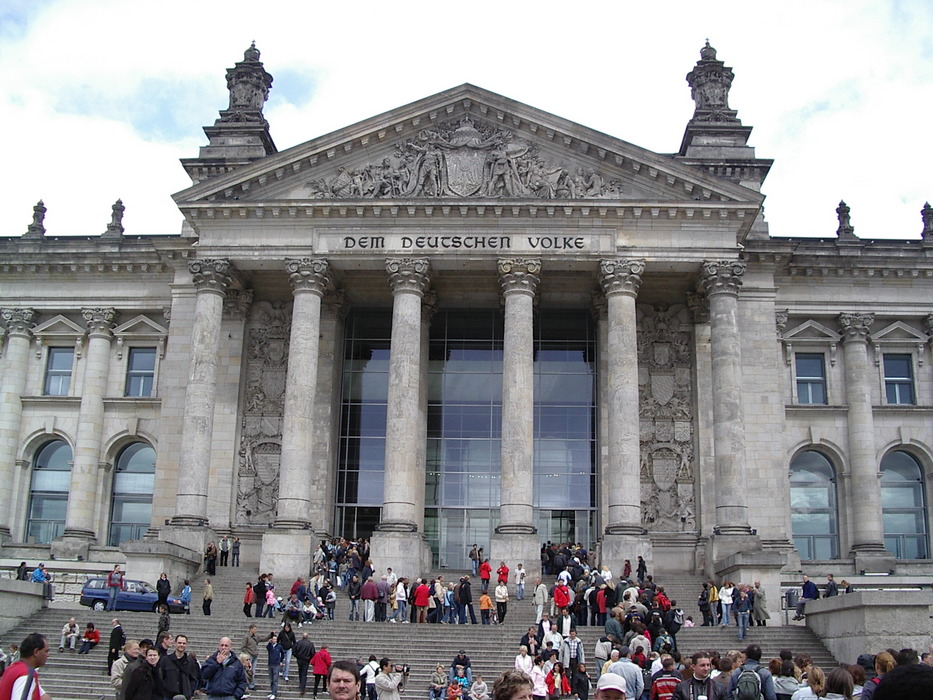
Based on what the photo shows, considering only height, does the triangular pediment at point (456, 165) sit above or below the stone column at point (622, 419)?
above

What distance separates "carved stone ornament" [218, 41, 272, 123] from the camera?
50.0 m

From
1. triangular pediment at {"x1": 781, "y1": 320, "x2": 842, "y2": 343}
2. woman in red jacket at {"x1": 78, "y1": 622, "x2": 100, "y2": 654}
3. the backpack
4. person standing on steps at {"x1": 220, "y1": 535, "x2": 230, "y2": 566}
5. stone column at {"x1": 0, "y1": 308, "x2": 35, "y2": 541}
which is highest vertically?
triangular pediment at {"x1": 781, "y1": 320, "x2": 842, "y2": 343}

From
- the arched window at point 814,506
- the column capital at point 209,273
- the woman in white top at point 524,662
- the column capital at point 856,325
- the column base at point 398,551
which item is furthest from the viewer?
the column capital at point 856,325

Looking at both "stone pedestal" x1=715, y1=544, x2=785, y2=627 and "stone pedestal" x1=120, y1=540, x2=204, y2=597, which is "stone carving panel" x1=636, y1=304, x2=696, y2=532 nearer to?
"stone pedestal" x1=715, y1=544, x2=785, y2=627

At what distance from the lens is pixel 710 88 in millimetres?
50031

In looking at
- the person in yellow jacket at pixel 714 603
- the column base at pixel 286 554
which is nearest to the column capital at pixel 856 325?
the person in yellow jacket at pixel 714 603

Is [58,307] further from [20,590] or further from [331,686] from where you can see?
[331,686]

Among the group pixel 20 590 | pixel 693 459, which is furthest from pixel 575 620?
pixel 20 590

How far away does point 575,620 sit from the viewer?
3278 cm

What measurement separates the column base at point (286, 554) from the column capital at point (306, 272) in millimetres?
9315

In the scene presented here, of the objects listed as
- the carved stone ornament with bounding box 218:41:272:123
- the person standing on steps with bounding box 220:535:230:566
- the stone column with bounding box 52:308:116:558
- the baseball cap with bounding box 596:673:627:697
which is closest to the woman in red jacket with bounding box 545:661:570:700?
the baseball cap with bounding box 596:673:627:697

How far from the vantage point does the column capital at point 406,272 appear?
135 ft

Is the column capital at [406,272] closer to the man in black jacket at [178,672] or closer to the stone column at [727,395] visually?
the stone column at [727,395]

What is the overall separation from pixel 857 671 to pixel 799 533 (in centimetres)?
3490
